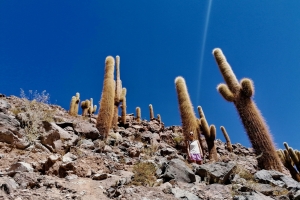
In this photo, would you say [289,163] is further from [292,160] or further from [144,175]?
[144,175]

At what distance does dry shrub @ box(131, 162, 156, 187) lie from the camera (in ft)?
16.6

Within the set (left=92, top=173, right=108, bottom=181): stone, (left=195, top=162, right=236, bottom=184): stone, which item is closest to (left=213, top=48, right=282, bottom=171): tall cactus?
(left=195, top=162, right=236, bottom=184): stone

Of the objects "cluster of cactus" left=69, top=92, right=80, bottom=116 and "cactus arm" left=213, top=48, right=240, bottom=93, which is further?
"cluster of cactus" left=69, top=92, right=80, bottom=116

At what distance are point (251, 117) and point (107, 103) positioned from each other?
5.88 metres

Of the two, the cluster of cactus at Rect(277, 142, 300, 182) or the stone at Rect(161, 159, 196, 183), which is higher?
the cluster of cactus at Rect(277, 142, 300, 182)

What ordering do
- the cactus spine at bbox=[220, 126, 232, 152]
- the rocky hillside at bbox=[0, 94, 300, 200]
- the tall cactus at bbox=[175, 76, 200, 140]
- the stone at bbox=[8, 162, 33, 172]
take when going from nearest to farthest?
the rocky hillside at bbox=[0, 94, 300, 200], the stone at bbox=[8, 162, 33, 172], the tall cactus at bbox=[175, 76, 200, 140], the cactus spine at bbox=[220, 126, 232, 152]

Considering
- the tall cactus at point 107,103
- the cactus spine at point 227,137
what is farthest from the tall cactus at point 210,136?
the cactus spine at point 227,137

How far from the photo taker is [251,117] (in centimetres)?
973

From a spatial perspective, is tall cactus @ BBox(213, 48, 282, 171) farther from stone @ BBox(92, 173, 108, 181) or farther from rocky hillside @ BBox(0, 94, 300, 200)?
stone @ BBox(92, 173, 108, 181)

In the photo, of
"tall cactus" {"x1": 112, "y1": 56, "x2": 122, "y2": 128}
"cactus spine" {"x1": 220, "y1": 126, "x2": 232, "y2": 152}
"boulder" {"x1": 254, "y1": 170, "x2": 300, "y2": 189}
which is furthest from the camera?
"cactus spine" {"x1": 220, "y1": 126, "x2": 232, "y2": 152}

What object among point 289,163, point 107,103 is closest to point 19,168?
point 107,103

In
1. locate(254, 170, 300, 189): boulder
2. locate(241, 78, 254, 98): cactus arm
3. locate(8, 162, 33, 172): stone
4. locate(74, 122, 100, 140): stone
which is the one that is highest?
locate(241, 78, 254, 98): cactus arm

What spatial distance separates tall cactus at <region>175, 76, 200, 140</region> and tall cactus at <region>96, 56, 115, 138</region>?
9.90 feet

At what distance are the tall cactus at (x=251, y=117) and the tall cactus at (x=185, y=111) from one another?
1.60m
